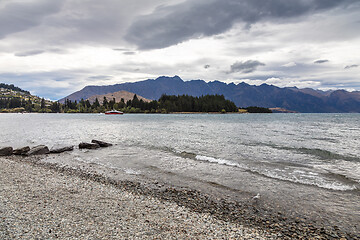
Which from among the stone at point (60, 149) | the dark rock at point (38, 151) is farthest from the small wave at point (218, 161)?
the dark rock at point (38, 151)

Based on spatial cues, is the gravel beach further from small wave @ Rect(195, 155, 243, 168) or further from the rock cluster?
the rock cluster

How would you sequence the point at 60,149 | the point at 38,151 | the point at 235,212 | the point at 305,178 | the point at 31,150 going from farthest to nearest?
1. the point at 60,149
2. the point at 38,151
3. the point at 31,150
4. the point at 305,178
5. the point at 235,212

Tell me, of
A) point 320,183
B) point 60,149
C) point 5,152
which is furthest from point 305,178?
point 5,152

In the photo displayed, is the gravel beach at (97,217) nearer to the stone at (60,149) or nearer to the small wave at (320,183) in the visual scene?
the small wave at (320,183)

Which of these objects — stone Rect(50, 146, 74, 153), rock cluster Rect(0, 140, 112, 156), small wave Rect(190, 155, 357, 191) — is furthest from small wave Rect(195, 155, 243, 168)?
rock cluster Rect(0, 140, 112, 156)

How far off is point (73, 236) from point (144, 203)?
16.0 feet

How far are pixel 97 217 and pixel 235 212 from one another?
749 cm

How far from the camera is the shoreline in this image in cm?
1005

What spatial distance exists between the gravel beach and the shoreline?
50 centimetres

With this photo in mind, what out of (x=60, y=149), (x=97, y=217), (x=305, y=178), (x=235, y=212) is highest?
(x=97, y=217)

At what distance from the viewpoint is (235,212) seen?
12.2 metres

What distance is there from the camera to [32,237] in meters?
8.22

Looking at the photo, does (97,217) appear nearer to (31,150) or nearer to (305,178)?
(305,178)

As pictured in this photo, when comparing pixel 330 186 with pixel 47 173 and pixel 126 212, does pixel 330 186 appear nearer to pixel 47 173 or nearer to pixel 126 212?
pixel 126 212
